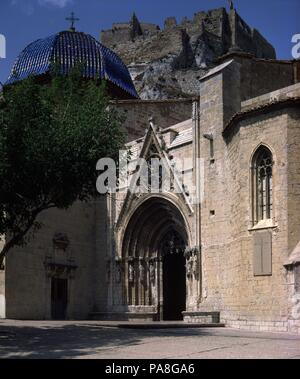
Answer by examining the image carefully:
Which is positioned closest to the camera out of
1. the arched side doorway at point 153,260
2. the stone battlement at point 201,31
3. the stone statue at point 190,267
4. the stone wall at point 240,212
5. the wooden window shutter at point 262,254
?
the stone wall at point 240,212

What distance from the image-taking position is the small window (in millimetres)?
17172

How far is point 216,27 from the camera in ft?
236

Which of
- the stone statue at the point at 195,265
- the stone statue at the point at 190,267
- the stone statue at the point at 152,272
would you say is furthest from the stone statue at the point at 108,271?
the stone statue at the point at 195,265

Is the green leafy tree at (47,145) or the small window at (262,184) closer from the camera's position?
the green leafy tree at (47,145)

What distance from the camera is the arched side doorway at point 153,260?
23.4 meters

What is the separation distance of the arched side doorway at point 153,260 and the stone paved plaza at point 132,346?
331 inches

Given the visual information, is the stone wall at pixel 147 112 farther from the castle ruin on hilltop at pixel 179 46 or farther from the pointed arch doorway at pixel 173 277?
the castle ruin on hilltop at pixel 179 46

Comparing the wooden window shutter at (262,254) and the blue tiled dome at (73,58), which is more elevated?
the blue tiled dome at (73,58)

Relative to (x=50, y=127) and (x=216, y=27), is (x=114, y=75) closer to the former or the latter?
(x=50, y=127)

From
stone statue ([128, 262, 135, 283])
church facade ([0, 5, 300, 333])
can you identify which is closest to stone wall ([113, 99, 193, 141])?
church facade ([0, 5, 300, 333])

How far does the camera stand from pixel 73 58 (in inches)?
1153
